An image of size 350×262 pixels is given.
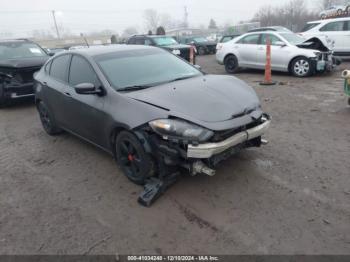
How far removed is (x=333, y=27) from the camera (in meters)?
12.1

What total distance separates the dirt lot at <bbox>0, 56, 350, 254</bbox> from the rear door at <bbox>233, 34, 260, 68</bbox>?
20.3 ft

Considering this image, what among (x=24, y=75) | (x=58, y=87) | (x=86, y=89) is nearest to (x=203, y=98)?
(x=86, y=89)

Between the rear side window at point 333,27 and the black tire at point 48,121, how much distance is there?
1154 centimetres

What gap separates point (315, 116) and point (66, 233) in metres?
4.89

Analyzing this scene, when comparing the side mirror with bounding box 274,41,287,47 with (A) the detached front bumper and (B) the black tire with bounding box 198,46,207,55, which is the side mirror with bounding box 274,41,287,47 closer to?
(A) the detached front bumper

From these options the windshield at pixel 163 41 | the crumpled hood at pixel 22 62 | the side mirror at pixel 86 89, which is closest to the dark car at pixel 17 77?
the crumpled hood at pixel 22 62

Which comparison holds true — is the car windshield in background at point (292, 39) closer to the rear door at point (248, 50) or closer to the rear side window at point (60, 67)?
the rear door at point (248, 50)

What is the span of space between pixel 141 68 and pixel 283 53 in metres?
7.10

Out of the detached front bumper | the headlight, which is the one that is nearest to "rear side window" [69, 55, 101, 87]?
the headlight

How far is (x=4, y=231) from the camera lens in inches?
116

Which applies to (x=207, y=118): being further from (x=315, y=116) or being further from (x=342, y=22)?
(x=342, y=22)

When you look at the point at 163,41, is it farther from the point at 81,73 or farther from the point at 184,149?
the point at 184,149

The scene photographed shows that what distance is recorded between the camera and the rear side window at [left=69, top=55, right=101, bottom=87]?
3920 millimetres

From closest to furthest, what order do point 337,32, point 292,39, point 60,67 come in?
point 60,67 < point 292,39 < point 337,32
